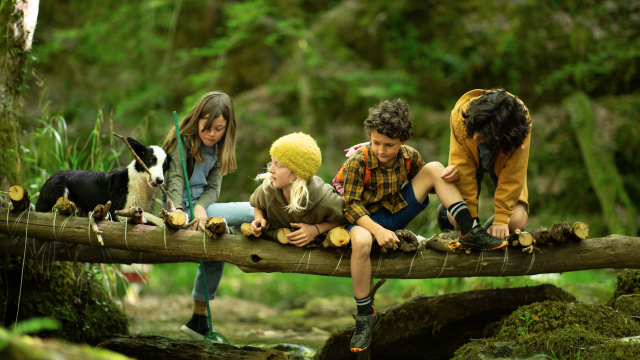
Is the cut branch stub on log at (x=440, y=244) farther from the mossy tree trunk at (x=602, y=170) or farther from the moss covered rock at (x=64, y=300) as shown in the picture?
the mossy tree trunk at (x=602, y=170)

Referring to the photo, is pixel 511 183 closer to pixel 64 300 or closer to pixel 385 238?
pixel 385 238

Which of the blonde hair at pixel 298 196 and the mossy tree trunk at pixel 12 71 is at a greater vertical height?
the mossy tree trunk at pixel 12 71

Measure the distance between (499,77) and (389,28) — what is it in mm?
2216

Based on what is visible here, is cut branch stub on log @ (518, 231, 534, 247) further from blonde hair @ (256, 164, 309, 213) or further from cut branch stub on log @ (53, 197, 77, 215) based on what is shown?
cut branch stub on log @ (53, 197, 77, 215)

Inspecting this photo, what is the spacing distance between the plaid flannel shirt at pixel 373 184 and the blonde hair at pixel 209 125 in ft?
3.08

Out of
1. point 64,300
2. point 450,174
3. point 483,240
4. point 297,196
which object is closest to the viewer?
point 297,196

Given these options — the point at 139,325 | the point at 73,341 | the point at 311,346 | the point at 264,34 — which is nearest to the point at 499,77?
the point at 264,34

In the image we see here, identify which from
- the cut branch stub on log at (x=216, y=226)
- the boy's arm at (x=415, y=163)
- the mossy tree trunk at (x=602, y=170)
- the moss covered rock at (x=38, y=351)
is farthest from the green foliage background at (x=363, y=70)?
the moss covered rock at (x=38, y=351)

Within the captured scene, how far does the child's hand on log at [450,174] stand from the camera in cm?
292

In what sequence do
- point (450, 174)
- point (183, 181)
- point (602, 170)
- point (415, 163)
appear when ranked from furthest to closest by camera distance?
1. point (602, 170)
2. point (183, 181)
3. point (415, 163)
4. point (450, 174)

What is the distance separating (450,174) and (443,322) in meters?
1.15

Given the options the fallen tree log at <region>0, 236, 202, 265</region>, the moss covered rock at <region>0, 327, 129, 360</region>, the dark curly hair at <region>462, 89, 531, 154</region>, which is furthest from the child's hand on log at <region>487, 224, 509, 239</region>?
the moss covered rock at <region>0, 327, 129, 360</region>

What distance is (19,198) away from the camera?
290 cm

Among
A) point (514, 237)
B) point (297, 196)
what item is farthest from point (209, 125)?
point (514, 237)
